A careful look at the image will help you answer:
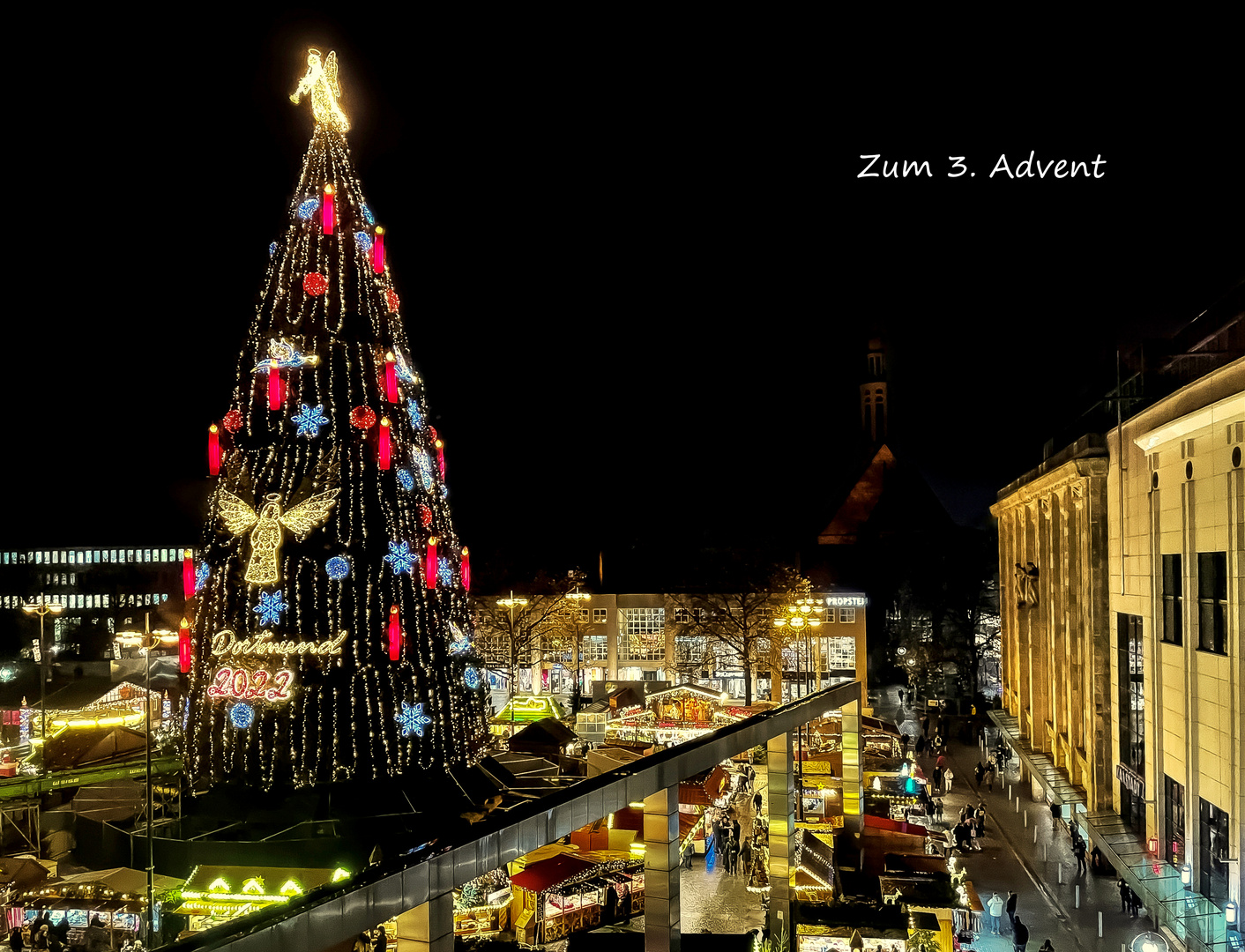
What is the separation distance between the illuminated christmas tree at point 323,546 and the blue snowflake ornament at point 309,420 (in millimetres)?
35

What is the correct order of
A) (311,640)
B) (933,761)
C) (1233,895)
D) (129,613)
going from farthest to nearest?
(129,613) → (933,761) → (311,640) → (1233,895)

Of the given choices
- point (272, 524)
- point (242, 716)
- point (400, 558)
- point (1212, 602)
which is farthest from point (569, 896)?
point (1212, 602)

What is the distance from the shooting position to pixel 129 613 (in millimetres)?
92125

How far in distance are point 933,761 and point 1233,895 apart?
22646 millimetres

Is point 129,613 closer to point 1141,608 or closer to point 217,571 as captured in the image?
point 217,571

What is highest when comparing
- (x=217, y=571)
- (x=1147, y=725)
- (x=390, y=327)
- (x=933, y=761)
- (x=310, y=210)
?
(x=310, y=210)

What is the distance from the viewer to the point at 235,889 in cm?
1725

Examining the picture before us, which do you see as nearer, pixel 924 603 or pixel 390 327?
pixel 390 327

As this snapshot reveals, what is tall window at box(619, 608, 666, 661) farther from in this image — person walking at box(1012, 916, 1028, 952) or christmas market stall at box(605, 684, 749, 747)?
person walking at box(1012, 916, 1028, 952)

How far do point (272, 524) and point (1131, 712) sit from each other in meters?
20.2

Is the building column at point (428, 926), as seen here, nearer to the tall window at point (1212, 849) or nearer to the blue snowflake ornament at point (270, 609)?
the blue snowflake ornament at point (270, 609)

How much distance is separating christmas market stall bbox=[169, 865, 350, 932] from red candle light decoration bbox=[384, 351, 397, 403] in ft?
29.7

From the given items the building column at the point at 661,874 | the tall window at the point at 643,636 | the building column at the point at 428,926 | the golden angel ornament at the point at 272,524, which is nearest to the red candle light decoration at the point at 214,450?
the golden angel ornament at the point at 272,524

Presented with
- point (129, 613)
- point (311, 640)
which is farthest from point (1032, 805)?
point (129, 613)
